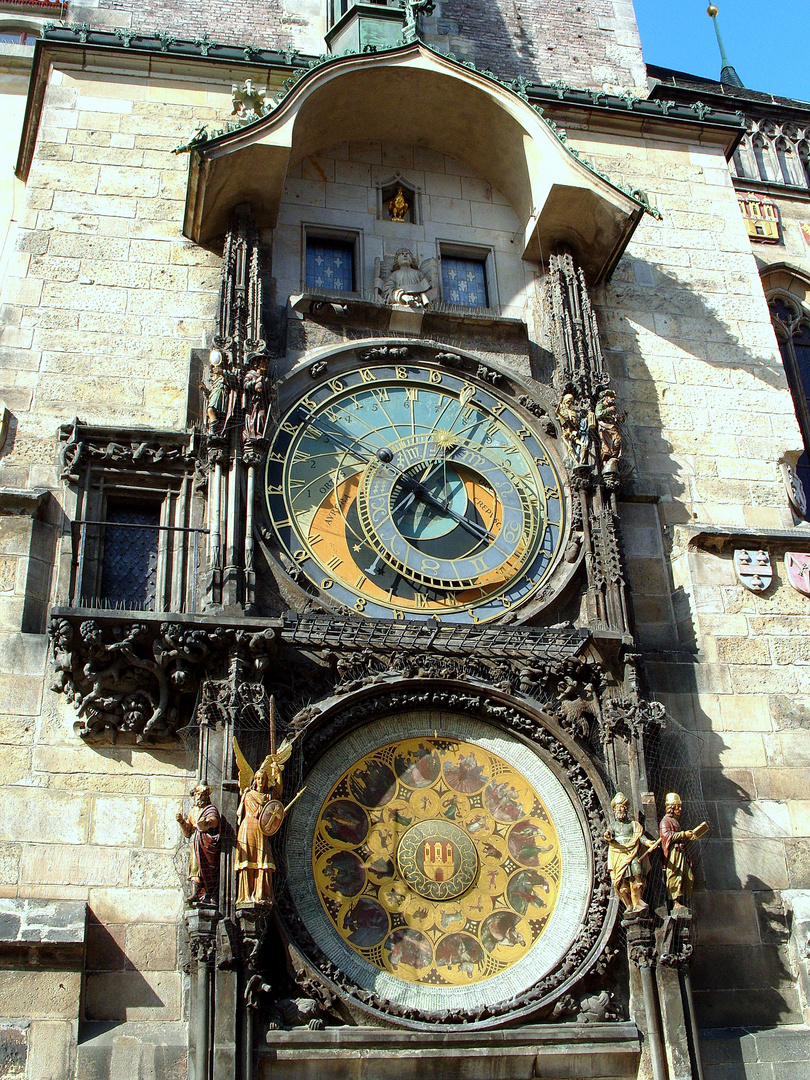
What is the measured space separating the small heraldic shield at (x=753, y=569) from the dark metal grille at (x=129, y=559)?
4.48 meters

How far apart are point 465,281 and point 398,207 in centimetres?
89

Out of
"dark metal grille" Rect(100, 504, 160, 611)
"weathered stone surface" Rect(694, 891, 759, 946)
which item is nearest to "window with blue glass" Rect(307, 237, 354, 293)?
"dark metal grille" Rect(100, 504, 160, 611)

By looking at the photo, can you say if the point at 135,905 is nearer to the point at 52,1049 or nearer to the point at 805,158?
the point at 52,1049

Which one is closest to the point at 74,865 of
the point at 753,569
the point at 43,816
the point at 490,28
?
the point at 43,816

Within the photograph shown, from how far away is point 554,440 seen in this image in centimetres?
1009

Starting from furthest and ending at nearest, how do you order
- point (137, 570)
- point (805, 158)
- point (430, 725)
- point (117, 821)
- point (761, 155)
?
point (805, 158), point (761, 155), point (137, 570), point (430, 725), point (117, 821)

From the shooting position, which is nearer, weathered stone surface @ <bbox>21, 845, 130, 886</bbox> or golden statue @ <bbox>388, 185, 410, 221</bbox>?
weathered stone surface @ <bbox>21, 845, 130, 886</bbox>

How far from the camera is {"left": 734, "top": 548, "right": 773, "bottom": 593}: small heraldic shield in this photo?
9.94m

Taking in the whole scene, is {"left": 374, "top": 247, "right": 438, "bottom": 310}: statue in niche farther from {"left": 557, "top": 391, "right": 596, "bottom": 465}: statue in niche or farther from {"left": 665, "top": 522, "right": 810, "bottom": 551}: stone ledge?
{"left": 665, "top": 522, "right": 810, "bottom": 551}: stone ledge

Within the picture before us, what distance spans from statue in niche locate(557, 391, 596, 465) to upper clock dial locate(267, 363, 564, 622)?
248mm

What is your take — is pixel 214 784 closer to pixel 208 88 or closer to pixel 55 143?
pixel 55 143

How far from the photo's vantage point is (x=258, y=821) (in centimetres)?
761

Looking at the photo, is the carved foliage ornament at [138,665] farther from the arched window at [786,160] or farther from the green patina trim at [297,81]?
the arched window at [786,160]

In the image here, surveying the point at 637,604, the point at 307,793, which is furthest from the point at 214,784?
the point at 637,604
